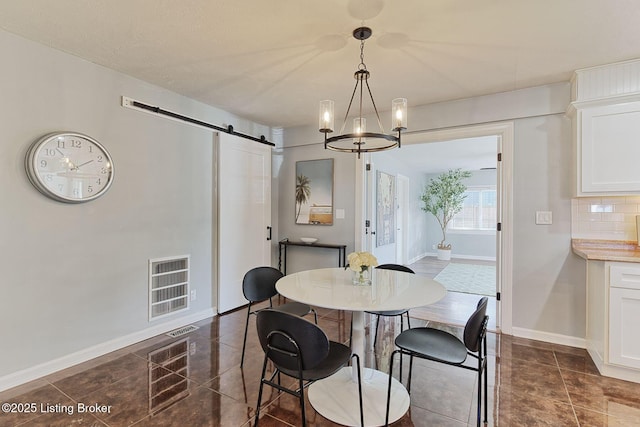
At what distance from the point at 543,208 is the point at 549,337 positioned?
123 cm

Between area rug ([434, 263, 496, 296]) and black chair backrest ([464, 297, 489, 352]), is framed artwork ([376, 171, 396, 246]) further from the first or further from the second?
black chair backrest ([464, 297, 489, 352])

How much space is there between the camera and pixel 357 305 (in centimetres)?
165

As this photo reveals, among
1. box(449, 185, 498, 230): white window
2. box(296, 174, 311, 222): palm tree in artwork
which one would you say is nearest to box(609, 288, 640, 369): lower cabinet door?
box(296, 174, 311, 222): palm tree in artwork

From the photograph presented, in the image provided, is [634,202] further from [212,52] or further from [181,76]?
[181,76]

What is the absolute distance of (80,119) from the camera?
255 cm

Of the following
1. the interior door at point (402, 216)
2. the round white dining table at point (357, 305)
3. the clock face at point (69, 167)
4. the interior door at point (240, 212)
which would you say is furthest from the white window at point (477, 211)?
the clock face at point (69, 167)

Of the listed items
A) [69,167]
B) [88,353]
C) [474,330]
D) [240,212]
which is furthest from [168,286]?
[474,330]

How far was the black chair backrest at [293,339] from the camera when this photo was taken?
1502mm

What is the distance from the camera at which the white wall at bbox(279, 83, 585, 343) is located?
292 centimetres

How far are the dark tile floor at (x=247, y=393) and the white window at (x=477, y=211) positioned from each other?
5767mm

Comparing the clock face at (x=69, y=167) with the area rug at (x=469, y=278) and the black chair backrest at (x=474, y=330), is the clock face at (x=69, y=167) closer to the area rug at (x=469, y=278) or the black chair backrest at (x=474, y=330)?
the black chair backrest at (x=474, y=330)

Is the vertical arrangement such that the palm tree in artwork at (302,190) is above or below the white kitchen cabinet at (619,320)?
above

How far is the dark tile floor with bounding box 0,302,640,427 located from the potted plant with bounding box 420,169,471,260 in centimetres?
532

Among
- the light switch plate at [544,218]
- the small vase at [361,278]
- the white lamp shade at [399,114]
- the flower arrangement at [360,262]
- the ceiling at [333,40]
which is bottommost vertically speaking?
the small vase at [361,278]
